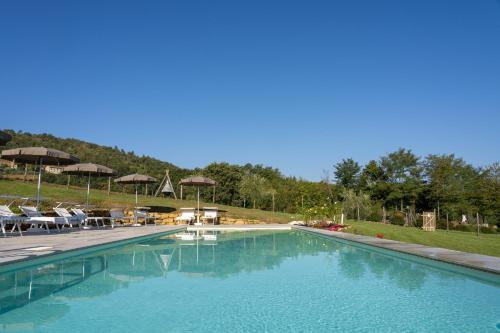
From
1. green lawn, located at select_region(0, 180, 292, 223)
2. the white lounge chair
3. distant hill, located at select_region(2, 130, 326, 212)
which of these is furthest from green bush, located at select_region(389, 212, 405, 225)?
the white lounge chair

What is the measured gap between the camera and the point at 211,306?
4.36 m

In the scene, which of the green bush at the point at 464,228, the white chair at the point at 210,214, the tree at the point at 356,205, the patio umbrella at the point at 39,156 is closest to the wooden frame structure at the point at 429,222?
the tree at the point at 356,205

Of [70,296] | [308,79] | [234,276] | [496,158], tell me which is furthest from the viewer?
[496,158]

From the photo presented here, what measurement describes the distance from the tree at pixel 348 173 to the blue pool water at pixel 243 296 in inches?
1237

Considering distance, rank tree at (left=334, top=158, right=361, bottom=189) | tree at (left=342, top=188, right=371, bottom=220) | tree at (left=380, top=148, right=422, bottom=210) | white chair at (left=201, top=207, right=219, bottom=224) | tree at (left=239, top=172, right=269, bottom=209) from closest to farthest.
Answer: white chair at (left=201, top=207, right=219, bottom=224)
tree at (left=342, top=188, right=371, bottom=220)
tree at (left=239, top=172, right=269, bottom=209)
tree at (left=380, top=148, right=422, bottom=210)
tree at (left=334, top=158, right=361, bottom=189)

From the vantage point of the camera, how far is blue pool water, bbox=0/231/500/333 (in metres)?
3.70

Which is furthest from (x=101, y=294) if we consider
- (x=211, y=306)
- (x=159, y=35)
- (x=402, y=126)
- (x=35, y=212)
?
(x=402, y=126)

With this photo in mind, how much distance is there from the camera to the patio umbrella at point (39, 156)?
11711mm

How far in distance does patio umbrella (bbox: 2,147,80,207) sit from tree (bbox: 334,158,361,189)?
3051 cm

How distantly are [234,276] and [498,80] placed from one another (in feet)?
57.0

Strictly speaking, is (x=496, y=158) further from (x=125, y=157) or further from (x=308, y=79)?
(x=125, y=157)

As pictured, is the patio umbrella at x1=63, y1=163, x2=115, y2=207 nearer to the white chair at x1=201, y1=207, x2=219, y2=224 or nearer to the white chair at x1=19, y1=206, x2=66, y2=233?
the white chair at x1=19, y1=206, x2=66, y2=233

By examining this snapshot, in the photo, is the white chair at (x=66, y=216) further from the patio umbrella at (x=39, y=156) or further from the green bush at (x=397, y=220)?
the green bush at (x=397, y=220)

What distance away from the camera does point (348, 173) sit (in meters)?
38.7
